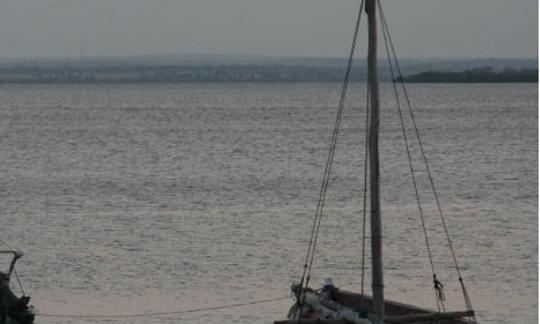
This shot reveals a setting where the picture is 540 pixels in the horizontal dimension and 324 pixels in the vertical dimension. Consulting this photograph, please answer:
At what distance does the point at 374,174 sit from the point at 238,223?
25.1m

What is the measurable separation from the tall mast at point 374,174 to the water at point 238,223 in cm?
691

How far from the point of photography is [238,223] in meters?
Answer: 52.5

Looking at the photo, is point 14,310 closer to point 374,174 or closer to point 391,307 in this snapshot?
point 391,307

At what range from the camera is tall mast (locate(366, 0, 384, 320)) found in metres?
27.6

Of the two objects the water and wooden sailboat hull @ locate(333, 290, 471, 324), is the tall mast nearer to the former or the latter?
wooden sailboat hull @ locate(333, 290, 471, 324)

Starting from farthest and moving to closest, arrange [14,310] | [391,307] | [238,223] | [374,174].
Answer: [238,223] → [391,307] → [14,310] → [374,174]

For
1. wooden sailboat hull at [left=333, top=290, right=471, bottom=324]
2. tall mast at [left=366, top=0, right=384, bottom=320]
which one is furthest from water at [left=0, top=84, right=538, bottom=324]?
tall mast at [left=366, top=0, right=384, bottom=320]

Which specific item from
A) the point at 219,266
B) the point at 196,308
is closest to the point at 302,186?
the point at 219,266

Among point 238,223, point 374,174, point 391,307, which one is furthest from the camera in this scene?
point 238,223

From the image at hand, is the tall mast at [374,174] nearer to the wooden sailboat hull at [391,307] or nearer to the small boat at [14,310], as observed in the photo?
the wooden sailboat hull at [391,307]

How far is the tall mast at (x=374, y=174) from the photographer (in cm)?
2761

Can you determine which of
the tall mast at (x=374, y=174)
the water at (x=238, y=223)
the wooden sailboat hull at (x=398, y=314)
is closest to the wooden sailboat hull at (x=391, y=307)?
the wooden sailboat hull at (x=398, y=314)

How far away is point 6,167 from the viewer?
8412 cm

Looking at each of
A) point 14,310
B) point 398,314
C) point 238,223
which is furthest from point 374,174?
point 238,223
